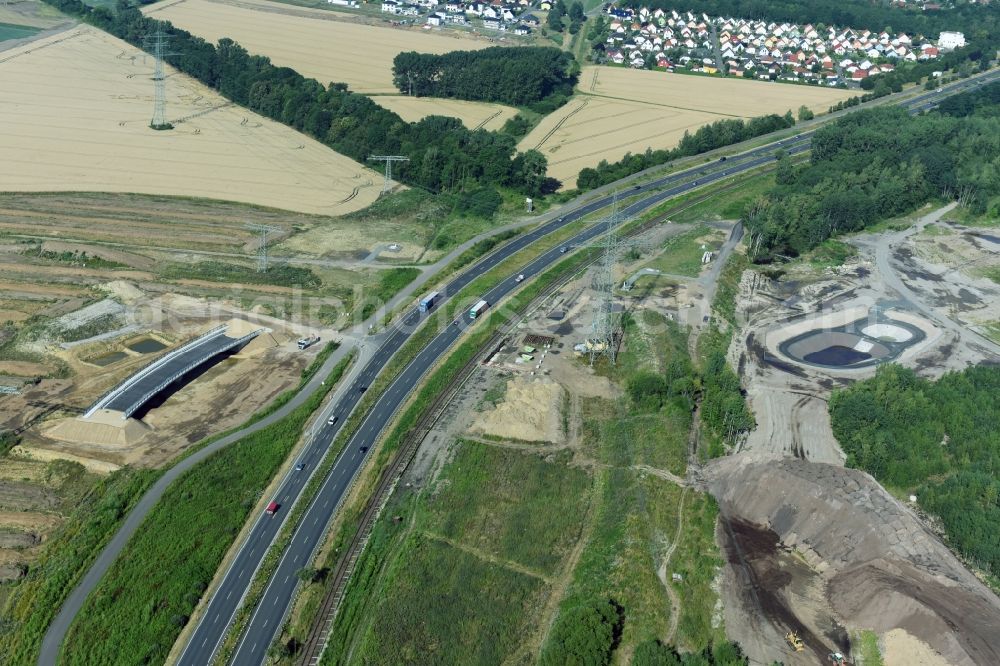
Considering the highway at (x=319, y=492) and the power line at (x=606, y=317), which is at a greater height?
the power line at (x=606, y=317)

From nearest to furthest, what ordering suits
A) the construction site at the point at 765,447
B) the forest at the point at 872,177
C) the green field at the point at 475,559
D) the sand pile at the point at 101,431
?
1. the green field at the point at 475,559
2. the construction site at the point at 765,447
3. the sand pile at the point at 101,431
4. the forest at the point at 872,177

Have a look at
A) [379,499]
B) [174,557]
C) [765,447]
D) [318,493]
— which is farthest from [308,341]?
[765,447]

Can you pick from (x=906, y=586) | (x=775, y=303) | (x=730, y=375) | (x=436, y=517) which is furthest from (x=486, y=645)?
(x=775, y=303)

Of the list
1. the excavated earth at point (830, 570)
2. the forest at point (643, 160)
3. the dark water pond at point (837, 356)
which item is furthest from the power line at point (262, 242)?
the dark water pond at point (837, 356)

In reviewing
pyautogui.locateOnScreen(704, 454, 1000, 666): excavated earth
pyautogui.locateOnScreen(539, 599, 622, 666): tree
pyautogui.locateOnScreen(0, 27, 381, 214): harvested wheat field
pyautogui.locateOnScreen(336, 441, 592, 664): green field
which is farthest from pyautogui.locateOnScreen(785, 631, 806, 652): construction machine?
pyautogui.locateOnScreen(0, 27, 381, 214): harvested wheat field

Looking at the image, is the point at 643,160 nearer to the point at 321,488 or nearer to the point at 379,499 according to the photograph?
the point at 379,499

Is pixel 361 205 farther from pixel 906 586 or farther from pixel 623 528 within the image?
pixel 906 586

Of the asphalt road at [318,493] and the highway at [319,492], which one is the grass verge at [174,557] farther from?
the asphalt road at [318,493]

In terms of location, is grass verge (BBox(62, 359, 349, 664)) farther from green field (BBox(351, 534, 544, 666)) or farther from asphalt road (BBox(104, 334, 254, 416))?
green field (BBox(351, 534, 544, 666))
